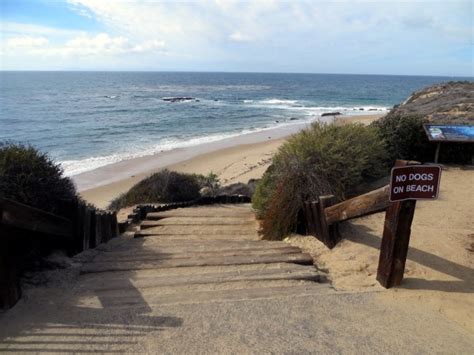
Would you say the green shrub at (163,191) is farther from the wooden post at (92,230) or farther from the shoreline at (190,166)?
the wooden post at (92,230)

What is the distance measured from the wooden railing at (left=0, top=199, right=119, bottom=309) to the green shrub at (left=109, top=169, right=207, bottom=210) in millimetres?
4220

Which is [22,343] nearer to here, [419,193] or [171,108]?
[419,193]

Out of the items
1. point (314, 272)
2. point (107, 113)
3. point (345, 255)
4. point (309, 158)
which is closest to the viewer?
point (314, 272)

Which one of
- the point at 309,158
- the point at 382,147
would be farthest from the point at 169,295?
the point at 382,147

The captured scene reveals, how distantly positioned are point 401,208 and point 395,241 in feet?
1.20

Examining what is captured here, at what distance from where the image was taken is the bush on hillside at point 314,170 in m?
6.60

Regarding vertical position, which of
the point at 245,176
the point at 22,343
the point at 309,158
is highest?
the point at 309,158

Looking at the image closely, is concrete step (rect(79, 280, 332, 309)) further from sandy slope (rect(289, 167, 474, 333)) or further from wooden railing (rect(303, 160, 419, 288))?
wooden railing (rect(303, 160, 419, 288))

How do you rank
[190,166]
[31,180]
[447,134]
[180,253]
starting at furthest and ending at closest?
[190,166]
[447,134]
[180,253]
[31,180]

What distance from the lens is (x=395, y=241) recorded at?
4332 mm

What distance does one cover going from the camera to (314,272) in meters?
4.77

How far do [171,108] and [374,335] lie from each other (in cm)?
4726

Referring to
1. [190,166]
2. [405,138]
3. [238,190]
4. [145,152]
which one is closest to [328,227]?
[405,138]

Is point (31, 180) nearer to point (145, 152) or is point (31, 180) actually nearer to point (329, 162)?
point (329, 162)
